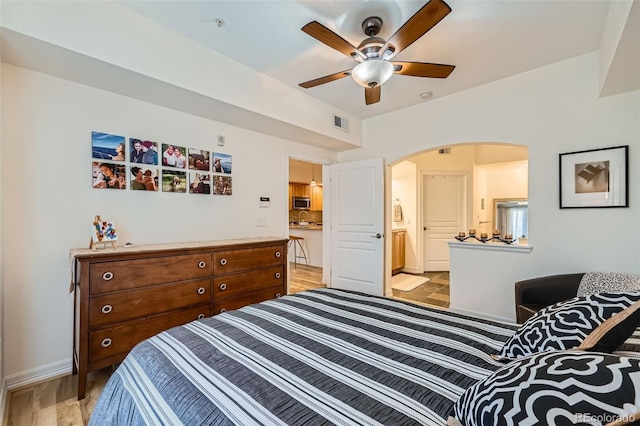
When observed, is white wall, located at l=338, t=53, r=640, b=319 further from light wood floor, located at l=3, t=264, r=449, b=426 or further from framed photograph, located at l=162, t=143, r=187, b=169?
light wood floor, located at l=3, t=264, r=449, b=426

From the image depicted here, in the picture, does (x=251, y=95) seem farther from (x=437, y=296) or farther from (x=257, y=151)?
(x=437, y=296)

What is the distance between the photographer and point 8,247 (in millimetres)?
2062

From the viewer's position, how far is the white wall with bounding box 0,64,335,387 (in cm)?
208

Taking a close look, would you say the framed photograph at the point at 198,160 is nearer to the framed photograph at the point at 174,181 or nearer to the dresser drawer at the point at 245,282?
the framed photograph at the point at 174,181

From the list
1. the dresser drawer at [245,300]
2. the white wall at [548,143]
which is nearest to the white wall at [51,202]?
the dresser drawer at [245,300]

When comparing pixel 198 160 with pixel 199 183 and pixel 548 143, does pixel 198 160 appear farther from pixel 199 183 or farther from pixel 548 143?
pixel 548 143

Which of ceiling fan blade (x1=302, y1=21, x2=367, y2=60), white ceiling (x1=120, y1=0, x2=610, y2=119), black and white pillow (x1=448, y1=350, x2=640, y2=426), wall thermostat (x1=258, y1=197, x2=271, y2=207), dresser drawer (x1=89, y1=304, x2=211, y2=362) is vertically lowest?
dresser drawer (x1=89, y1=304, x2=211, y2=362)

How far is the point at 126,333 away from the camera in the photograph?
7.00ft

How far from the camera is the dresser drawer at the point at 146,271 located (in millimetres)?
2004

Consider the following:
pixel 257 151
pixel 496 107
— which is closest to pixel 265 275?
pixel 257 151

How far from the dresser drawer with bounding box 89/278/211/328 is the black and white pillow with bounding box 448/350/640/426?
7.52 ft

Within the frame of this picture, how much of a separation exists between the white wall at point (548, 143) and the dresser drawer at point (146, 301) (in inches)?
117

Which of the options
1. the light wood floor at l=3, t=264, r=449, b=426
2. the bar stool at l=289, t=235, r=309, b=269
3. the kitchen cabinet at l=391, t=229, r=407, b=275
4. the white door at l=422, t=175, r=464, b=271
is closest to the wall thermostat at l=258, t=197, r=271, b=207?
the light wood floor at l=3, t=264, r=449, b=426

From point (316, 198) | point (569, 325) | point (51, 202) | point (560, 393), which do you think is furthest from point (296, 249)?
point (560, 393)
